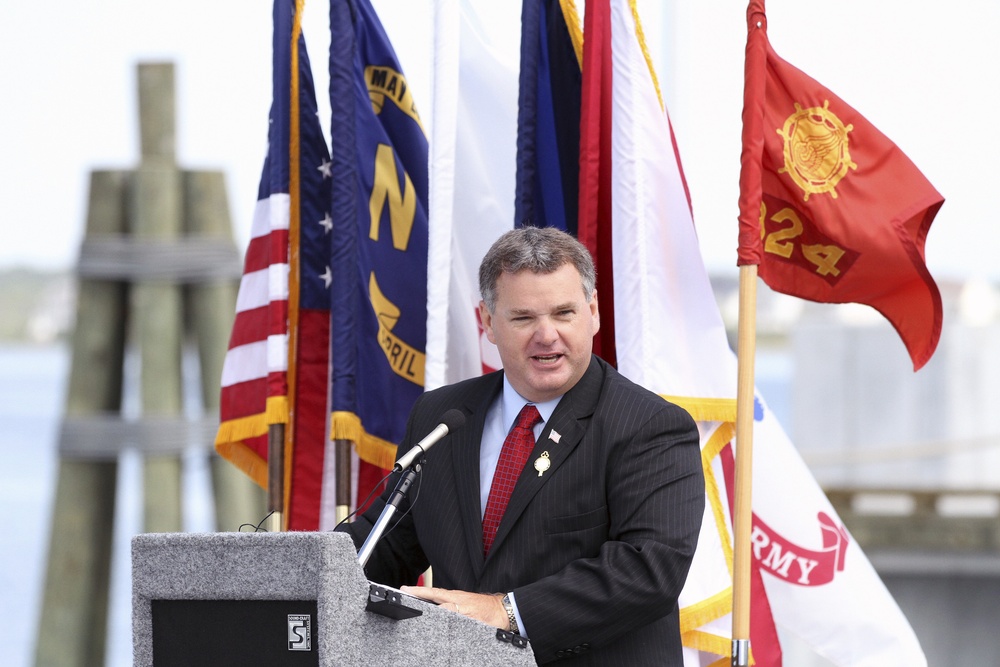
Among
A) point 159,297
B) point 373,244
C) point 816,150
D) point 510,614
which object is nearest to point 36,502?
point 159,297

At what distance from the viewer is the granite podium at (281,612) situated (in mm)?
2316

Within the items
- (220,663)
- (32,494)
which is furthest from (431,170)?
(32,494)

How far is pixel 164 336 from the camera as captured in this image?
6.29 metres

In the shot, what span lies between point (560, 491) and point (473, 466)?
238 mm

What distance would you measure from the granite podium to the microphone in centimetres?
29

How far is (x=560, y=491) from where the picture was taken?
2.84 meters

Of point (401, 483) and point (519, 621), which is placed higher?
point (401, 483)

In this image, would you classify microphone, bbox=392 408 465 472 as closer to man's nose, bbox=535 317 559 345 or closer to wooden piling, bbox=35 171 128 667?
man's nose, bbox=535 317 559 345

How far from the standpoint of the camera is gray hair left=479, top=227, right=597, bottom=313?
2906mm

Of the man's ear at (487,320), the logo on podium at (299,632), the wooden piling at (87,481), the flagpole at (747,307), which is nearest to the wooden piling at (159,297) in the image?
the wooden piling at (87,481)

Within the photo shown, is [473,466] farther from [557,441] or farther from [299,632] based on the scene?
[299,632]

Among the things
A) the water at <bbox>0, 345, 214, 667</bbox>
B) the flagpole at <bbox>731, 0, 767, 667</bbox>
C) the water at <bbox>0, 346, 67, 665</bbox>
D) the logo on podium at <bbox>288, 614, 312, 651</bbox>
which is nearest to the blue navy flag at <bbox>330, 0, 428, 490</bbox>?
the water at <bbox>0, 345, 214, 667</bbox>

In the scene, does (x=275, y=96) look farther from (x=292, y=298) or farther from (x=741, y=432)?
(x=741, y=432)

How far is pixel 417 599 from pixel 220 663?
0.37m
